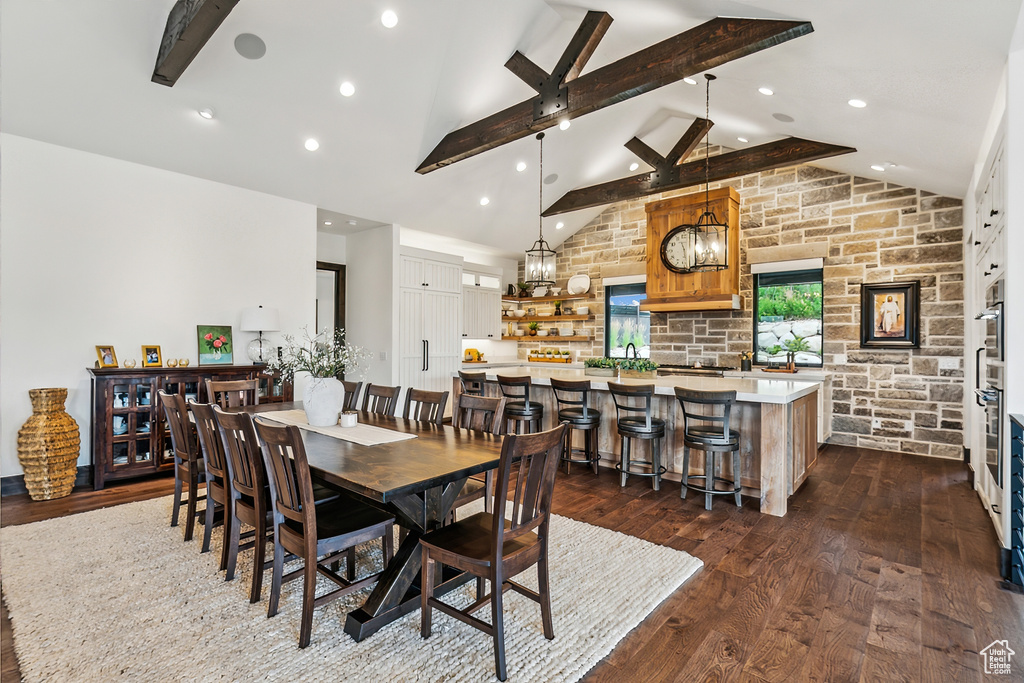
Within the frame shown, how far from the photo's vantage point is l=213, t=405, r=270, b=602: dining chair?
2250 mm

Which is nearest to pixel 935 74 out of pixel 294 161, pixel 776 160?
pixel 776 160

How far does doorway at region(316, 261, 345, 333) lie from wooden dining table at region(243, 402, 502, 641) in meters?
4.81

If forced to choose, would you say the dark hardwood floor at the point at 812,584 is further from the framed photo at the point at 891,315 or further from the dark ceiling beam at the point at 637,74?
the dark ceiling beam at the point at 637,74

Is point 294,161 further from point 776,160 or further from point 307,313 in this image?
point 776,160

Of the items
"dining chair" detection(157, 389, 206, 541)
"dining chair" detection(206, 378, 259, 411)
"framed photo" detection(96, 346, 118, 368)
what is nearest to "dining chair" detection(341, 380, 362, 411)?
"dining chair" detection(206, 378, 259, 411)

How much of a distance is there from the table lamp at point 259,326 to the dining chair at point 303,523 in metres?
3.15

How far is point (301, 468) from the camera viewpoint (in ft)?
6.40

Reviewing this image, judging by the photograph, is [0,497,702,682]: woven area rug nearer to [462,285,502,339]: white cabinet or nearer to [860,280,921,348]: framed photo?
[860,280,921,348]: framed photo

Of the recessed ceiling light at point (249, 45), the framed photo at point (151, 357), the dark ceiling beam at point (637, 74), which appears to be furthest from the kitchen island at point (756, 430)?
the recessed ceiling light at point (249, 45)

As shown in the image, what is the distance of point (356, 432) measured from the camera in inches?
114

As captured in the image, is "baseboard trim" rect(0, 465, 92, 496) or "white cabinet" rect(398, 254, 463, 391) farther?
"white cabinet" rect(398, 254, 463, 391)

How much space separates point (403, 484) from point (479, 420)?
126 centimetres

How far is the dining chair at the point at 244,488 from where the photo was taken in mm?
2250

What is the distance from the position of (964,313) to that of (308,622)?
659 centimetres
